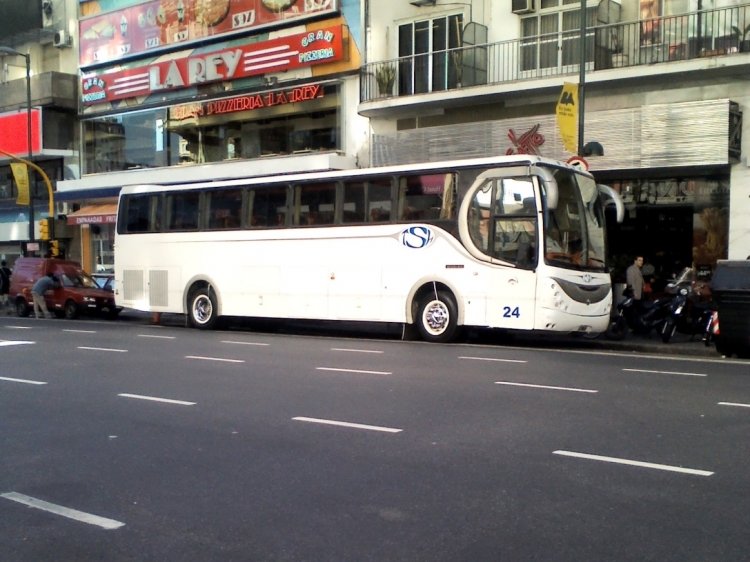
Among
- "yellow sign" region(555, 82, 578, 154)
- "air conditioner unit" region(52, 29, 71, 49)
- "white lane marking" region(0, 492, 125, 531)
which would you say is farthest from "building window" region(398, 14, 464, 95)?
"white lane marking" region(0, 492, 125, 531)

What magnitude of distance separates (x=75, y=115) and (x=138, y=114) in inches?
184

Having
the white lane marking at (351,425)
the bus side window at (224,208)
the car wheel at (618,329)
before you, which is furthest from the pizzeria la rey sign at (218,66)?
the white lane marking at (351,425)

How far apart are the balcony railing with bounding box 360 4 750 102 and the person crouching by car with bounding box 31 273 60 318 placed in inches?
436

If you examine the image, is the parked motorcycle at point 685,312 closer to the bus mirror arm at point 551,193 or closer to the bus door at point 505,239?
the bus door at point 505,239

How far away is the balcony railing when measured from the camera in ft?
65.2

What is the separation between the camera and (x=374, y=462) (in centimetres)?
713

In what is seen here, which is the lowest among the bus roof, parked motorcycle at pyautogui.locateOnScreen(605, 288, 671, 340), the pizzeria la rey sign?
parked motorcycle at pyautogui.locateOnScreen(605, 288, 671, 340)

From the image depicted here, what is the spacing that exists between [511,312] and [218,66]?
60.2 feet

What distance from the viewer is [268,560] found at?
4906mm

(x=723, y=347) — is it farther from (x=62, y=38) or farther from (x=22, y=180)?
(x=62, y=38)

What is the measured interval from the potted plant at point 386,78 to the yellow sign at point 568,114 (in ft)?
27.6

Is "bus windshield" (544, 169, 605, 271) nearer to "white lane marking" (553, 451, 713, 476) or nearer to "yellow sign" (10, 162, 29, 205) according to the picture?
"white lane marking" (553, 451, 713, 476)

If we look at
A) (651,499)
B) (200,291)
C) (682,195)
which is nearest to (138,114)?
(200,291)

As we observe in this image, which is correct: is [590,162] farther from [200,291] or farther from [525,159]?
[200,291]
